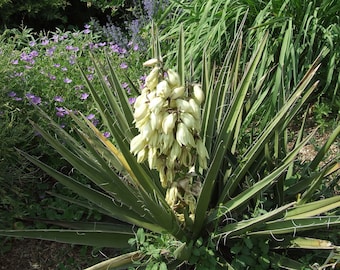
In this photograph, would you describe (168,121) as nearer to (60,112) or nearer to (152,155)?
(152,155)

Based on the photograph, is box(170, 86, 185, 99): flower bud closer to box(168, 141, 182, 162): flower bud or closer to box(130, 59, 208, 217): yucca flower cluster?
box(130, 59, 208, 217): yucca flower cluster

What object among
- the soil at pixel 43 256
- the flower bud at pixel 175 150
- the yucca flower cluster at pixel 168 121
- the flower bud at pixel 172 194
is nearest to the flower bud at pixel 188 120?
the yucca flower cluster at pixel 168 121

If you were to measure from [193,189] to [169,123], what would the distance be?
0.57 m

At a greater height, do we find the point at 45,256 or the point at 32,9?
the point at 32,9

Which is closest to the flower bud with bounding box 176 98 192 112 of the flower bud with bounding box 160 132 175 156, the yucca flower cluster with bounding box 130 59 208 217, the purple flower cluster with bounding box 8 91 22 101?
the yucca flower cluster with bounding box 130 59 208 217

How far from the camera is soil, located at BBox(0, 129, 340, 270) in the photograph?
3076mm

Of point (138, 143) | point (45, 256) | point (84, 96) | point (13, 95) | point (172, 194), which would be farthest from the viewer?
point (84, 96)

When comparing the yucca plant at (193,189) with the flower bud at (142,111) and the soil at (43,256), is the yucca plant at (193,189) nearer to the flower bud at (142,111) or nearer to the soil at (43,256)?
the flower bud at (142,111)

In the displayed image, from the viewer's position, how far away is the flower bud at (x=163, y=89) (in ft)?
6.91

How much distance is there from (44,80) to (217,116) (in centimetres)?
156

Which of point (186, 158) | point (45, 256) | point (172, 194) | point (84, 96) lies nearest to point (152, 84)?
point (186, 158)

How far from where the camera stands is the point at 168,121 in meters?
2.11

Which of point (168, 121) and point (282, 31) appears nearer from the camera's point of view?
point (168, 121)

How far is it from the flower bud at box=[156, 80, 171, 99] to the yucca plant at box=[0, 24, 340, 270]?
16 mm
